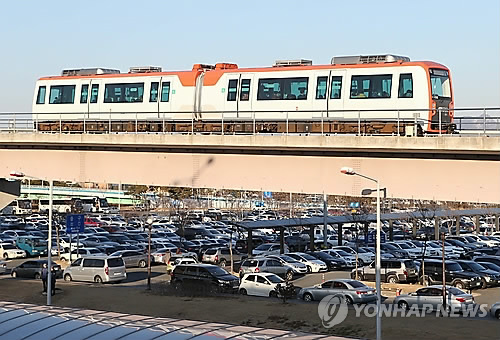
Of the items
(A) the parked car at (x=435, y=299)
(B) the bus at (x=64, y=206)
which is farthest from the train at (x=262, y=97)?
(B) the bus at (x=64, y=206)

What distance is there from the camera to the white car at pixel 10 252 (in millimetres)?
55062

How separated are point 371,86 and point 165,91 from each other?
1141 cm

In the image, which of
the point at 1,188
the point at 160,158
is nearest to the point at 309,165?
the point at 160,158

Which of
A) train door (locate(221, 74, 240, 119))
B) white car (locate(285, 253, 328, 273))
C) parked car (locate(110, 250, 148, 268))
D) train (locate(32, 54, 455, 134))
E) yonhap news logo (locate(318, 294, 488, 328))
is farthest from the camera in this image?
parked car (locate(110, 250, 148, 268))

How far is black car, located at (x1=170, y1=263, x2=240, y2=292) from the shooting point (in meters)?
37.3

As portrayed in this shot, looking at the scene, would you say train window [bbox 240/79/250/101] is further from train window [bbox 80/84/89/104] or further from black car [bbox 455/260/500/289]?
black car [bbox 455/260/500/289]

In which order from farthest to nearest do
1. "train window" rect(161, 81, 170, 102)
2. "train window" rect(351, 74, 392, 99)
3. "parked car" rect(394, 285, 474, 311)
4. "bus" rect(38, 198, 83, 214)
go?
"bus" rect(38, 198, 83, 214), "train window" rect(161, 81, 170, 102), "train window" rect(351, 74, 392, 99), "parked car" rect(394, 285, 474, 311)

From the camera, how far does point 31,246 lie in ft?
185

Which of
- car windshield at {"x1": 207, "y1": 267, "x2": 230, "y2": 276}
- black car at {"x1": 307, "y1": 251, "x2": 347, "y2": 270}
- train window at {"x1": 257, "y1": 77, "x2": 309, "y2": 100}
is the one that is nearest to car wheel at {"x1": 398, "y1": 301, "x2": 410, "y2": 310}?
car windshield at {"x1": 207, "y1": 267, "x2": 230, "y2": 276}

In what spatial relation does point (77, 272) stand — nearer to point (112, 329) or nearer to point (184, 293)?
point (184, 293)

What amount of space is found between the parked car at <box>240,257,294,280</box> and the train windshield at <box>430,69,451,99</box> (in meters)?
14.0

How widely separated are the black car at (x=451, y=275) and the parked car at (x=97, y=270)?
15.8 m

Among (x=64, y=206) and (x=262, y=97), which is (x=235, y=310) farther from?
(x=64, y=206)

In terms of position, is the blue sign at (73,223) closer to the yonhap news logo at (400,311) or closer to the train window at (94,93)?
the train window at (94,93)
